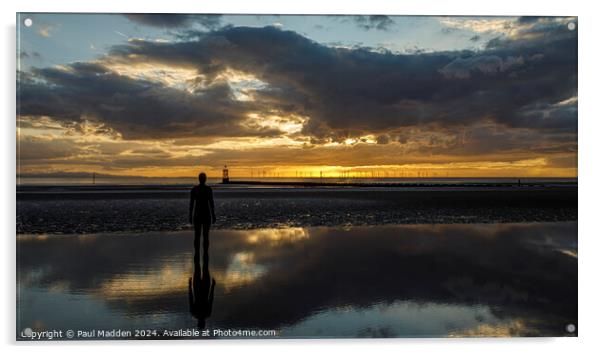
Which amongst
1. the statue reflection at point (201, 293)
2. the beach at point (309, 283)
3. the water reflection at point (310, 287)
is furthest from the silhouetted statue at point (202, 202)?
the beach at point (309, 283)

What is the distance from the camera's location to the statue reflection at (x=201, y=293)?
8617 mm

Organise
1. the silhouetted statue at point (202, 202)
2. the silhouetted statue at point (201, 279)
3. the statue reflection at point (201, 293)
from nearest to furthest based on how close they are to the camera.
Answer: the statue reflection at point (201, 293)
the silhouetted statue at point (201, 279)
the silhouetted statue at point (202, 202)

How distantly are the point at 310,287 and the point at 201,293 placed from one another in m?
2.20

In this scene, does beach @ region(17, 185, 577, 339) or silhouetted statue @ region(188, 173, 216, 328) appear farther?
silhouetted statue @ region(188, 173, 216, 328)

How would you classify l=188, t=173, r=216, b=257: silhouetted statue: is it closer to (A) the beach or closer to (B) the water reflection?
(B) the water reflection

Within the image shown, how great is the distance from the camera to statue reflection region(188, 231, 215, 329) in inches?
339

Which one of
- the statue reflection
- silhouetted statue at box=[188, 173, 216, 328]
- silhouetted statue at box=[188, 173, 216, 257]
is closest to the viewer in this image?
the statue reflection

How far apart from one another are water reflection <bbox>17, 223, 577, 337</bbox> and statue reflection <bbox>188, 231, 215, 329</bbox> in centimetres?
2

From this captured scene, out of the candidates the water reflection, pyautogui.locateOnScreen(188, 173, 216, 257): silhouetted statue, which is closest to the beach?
A: the water reflection


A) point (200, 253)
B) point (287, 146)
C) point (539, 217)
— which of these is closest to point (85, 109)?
point (200, 253)

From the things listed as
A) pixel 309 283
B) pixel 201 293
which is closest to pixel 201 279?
pixel 201 293

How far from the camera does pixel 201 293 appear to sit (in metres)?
9.46

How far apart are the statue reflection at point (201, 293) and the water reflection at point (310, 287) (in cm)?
2

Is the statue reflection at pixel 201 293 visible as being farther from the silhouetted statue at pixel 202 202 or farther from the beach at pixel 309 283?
the silhouetted statue at pixel 202 202
